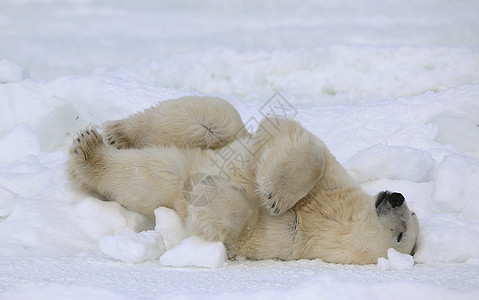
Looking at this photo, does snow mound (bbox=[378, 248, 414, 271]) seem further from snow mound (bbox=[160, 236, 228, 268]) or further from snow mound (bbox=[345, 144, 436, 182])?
snow mound (bbox=[345, 144, 436, 182])

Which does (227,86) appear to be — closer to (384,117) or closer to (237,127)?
(384,117)

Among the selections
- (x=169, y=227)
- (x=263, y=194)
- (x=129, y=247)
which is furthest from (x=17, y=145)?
(x=263, y=194)

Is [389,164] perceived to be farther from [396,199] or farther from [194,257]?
[194,257]

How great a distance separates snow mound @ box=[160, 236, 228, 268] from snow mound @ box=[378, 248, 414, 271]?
65 cm

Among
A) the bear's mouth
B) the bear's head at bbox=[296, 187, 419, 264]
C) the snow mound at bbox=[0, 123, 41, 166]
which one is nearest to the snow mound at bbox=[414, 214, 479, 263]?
the bear's head at bbox=[296, 187, 419, 264]

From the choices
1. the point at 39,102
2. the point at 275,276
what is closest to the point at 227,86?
the point at 39,102

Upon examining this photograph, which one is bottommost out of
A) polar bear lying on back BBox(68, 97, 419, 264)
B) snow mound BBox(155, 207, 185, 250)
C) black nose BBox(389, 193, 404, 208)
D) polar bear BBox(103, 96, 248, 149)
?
snow mound BBox(155, 207, 185, 250)

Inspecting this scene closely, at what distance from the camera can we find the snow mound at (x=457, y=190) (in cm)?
302

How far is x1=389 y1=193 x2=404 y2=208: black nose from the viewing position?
243 cm

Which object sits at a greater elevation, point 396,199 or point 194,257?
point 396,199

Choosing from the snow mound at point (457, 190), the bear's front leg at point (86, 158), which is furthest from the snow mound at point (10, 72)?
the snow mound at point (457, 190)

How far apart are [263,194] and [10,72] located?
3.33 metres

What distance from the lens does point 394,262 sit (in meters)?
2.43

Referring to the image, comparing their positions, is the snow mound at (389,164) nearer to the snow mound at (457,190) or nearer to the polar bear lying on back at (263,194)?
the snow mound at (457,190)
